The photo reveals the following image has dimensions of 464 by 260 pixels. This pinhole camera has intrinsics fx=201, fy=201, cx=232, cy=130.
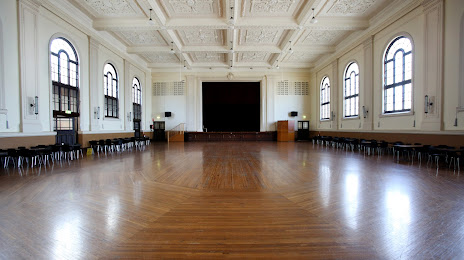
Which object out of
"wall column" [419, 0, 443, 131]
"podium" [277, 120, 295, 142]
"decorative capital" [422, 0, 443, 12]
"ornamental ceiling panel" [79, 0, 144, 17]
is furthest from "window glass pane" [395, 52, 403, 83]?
"ornamental ceiling panel" [79, 0, 144, 17]

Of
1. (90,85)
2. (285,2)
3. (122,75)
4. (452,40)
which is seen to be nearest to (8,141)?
(90,85)

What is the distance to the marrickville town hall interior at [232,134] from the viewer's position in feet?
7.41

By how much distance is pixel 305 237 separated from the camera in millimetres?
2168

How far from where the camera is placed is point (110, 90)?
1274 centimetres

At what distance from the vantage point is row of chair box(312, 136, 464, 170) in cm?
592

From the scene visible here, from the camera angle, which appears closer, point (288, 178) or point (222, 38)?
point (288, 178)

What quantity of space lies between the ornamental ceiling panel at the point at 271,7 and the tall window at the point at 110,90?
8908 millimetres

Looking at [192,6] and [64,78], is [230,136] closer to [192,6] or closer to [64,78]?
[192,6]

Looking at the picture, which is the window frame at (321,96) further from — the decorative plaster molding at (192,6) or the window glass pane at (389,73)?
the decorative plaster molding at (192,6)

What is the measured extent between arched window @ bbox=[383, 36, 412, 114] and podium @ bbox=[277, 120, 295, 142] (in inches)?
310

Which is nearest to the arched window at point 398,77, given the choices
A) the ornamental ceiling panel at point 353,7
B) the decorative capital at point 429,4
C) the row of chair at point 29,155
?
the decorative capital at point 429,4

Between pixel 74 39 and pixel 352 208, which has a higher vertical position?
pixel 74 39

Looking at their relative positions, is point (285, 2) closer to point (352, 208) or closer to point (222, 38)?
point (222, 38)

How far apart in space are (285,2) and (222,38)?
468 cm
